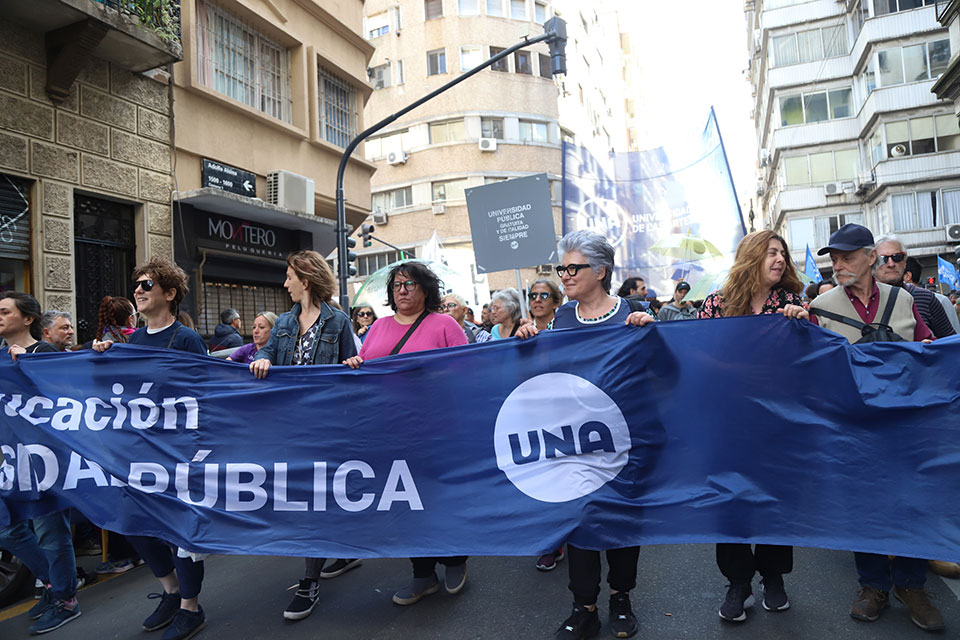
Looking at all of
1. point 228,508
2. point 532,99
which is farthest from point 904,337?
point 532,99

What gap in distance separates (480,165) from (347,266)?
23519mm

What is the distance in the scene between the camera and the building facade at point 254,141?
1137 cm

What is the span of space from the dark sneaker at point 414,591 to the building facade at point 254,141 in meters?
8.27

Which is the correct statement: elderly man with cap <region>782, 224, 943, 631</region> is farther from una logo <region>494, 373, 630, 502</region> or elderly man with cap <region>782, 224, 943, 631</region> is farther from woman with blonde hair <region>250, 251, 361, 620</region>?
woman with blonde hair <region>250, 251, 361, 620</region>

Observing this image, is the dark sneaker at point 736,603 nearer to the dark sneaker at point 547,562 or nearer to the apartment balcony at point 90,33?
the dark sneaker at point 547,562

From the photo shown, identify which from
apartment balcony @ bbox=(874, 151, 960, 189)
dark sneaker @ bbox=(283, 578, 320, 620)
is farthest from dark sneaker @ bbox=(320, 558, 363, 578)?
apartment balcony @ bbox=(874, 151, 960, 189)

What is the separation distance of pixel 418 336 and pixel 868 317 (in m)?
2.43

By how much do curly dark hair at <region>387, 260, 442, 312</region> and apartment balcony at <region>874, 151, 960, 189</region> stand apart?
33166 mm

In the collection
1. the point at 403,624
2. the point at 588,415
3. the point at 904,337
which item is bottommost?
the point at 403,624

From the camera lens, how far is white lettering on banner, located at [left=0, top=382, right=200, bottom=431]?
4.15 metres

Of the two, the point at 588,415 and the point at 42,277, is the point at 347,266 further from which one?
the point at 588,415

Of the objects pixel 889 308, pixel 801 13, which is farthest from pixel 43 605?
pixel 801 13

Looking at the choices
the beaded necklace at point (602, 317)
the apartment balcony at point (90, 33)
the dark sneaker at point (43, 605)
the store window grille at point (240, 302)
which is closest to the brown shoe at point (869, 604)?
the beaded necklace at point (602, 317)

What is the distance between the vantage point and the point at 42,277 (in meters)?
8.69
